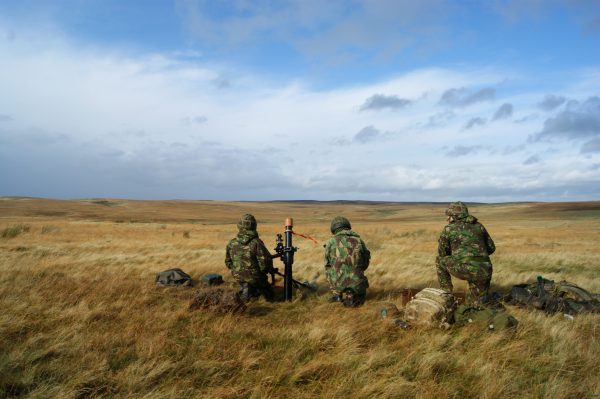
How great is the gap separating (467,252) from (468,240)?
234mm

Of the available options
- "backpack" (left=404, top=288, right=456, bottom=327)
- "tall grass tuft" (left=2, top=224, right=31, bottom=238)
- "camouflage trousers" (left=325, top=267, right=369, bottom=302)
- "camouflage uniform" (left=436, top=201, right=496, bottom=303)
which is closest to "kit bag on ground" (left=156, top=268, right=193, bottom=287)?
"camouflage trousers" (left=325, top=267, right=369, bottom=302)

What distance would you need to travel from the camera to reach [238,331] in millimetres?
4797

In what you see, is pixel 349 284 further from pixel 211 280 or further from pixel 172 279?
pixel 172 279

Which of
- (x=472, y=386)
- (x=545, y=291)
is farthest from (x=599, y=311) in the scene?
(x=472, y=386)

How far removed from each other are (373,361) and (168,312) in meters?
3.20

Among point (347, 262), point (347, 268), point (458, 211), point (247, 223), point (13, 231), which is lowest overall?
point (13, 231)

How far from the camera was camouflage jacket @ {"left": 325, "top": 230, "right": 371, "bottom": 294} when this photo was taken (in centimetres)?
671

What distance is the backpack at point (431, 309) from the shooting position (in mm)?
5145

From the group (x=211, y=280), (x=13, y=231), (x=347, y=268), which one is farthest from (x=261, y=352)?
(x=13, y=231)

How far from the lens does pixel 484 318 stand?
201 inches

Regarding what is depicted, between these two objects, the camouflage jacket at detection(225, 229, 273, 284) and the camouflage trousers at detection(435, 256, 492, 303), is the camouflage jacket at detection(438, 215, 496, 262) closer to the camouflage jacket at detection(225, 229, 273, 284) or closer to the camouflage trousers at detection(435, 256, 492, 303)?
the camouflage trousers at detection(435, 256, 492, 303)

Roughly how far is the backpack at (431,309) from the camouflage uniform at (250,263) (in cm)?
289

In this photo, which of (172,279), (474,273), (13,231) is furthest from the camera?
(13,231)

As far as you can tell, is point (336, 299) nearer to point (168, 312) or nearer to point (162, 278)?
point (168, 312)
